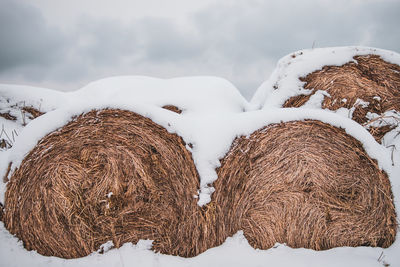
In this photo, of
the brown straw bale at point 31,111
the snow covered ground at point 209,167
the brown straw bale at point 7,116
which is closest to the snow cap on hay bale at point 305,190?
the snow covered ground at point 209,167

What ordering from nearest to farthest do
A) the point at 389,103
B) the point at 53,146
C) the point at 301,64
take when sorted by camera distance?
the point at 53,146, the point at 389,103, the point at 301,64

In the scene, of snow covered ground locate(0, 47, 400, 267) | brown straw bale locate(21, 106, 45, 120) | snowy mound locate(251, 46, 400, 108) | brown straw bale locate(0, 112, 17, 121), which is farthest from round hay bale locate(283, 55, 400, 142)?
brown straw bale locate(0, 112, 17, 121)

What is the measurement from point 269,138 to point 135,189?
1.25 m

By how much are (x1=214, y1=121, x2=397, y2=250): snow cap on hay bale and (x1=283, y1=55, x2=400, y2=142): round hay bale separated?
98 cm

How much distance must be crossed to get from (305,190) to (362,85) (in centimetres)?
161

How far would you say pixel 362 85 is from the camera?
277cm

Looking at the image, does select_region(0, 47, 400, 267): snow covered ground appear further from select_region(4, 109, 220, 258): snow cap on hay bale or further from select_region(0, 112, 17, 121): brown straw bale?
select_region(0, 112, 17, 121): brown straw bale

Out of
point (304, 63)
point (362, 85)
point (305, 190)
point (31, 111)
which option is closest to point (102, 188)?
point (305, 190)

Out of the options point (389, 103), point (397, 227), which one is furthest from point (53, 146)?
point (389, 103)

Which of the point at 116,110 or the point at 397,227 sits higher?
the point at 116,110

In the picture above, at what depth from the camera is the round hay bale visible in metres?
2.73

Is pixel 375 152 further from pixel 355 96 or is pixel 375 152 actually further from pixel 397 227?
pixel 355 96

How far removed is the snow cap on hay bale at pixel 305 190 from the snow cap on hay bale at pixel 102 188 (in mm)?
405

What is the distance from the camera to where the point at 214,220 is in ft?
6.57
